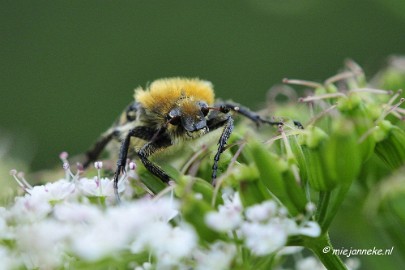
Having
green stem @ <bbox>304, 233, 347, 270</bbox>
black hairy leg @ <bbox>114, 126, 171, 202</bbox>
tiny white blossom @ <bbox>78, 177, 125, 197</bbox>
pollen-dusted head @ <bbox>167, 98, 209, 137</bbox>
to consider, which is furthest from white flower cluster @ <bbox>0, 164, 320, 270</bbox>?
pollen-dusted head @ <bbox>167, 98, 209, 137</bbox>

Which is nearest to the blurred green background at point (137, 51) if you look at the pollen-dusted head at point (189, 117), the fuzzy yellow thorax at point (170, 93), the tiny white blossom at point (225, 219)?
the fuzzy yellow thorax at point (170, 93)

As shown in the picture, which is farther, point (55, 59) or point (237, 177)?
point (55, 59)

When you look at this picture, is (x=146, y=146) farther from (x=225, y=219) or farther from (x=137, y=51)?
(x=137, y=51)

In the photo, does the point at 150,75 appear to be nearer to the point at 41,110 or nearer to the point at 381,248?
the point at 41,110

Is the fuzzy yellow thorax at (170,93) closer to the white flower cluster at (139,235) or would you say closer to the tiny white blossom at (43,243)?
the white flower cluster at (139,235)

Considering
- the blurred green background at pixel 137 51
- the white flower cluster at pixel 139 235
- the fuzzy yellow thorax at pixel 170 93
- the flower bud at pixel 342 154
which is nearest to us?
the white flower cluster at pixel 139 235

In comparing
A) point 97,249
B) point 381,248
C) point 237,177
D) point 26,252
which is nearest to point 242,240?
point 237,177

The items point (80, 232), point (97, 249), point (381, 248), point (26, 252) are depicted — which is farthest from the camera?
point (381, 248)
